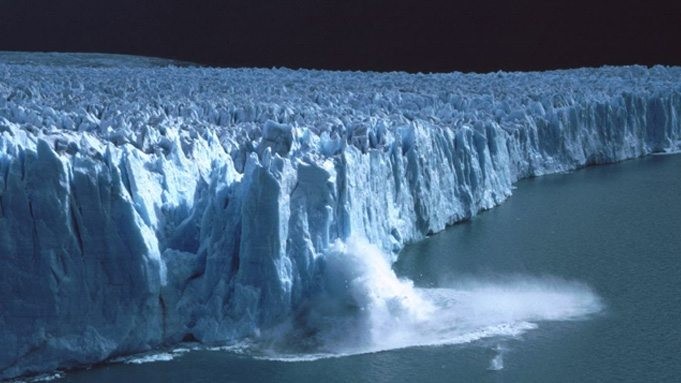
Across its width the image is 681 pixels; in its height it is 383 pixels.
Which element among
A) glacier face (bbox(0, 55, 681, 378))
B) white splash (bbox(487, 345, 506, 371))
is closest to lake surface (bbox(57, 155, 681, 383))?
white splash (bbox(487, 345, 506, 371))

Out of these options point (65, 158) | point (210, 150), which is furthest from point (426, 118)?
point (65, 158)

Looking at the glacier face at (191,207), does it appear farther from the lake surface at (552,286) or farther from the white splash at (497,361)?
the white splash at (497,361)

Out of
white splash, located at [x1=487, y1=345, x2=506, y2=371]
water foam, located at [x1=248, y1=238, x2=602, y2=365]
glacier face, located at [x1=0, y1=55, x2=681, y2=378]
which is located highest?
glacier face, located at [x1=0, y1=55, x2=681, y2=378]

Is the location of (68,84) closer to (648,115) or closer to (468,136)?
(468,136)

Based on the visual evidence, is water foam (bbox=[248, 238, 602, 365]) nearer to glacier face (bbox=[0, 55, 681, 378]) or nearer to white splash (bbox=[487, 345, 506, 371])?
glacier face (bbox=[0, 55, 681, 378])

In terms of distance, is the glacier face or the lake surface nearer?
the glacier face

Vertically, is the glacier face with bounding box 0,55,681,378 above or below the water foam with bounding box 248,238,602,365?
above

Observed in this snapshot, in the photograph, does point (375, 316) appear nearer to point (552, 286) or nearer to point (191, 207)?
point (191, 207)
